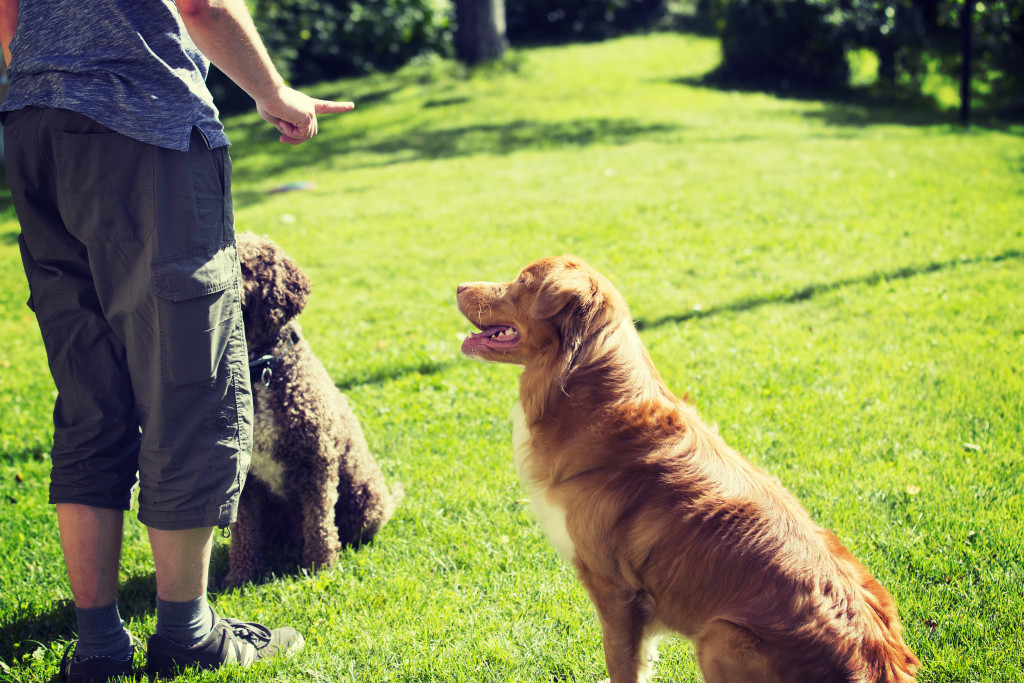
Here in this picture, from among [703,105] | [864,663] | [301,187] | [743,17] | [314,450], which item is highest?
[743,17]

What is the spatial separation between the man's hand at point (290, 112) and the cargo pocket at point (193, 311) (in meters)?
0.45

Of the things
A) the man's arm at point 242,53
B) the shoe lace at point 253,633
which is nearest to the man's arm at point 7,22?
the man's arm at point 242,53

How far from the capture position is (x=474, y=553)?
11.3 feet

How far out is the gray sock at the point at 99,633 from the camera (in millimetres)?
2602

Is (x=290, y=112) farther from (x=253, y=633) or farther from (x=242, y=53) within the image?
(x=253, y=633)

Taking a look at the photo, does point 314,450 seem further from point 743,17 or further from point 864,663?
point 743,17

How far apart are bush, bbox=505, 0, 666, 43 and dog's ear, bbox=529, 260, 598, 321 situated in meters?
22.0

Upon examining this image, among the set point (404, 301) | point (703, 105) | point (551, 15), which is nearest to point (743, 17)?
point (703, 105)

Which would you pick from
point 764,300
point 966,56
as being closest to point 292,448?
point 764,300

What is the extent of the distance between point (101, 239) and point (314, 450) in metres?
1.33

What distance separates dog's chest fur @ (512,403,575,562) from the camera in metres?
2.61

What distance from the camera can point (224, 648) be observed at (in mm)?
2727

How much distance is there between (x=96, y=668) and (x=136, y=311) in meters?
1.35

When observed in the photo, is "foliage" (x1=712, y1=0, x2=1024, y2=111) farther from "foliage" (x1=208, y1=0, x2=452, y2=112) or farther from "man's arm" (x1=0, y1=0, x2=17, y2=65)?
"man's arm" (x1=0, y1=0, x2=17, y2=65)
